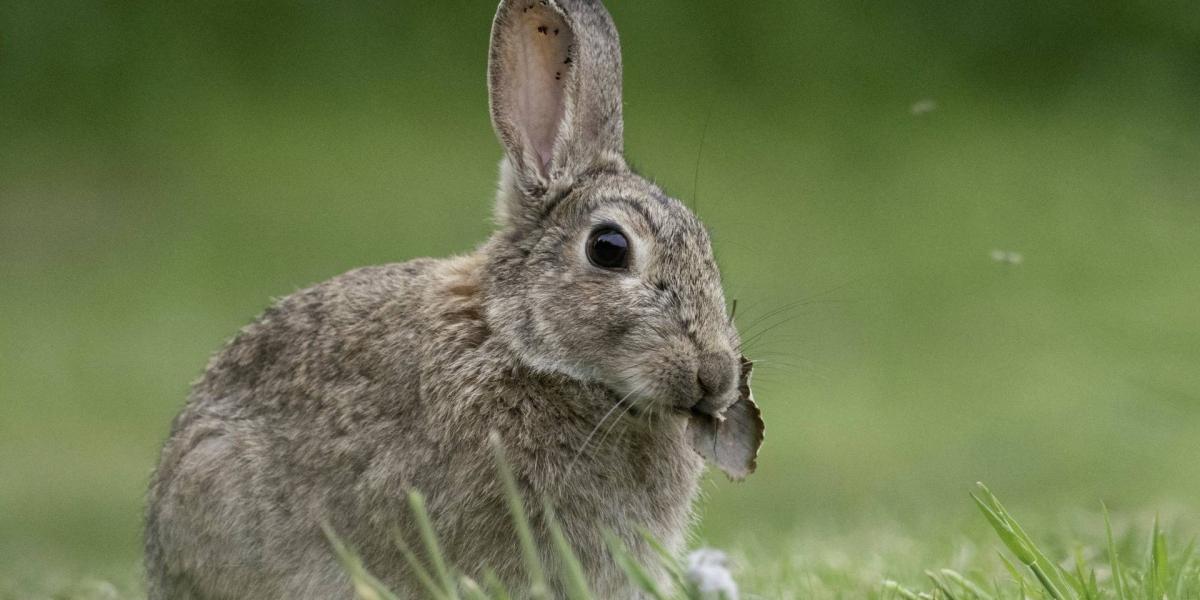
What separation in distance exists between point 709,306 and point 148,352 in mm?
6160

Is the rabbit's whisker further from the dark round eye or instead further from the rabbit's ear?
the rabbit's ear

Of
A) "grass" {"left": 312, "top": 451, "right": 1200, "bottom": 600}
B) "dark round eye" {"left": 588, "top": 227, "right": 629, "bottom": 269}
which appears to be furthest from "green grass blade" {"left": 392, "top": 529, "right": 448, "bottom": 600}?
"dark round eye" {"left": 588, "top": 227, "right": 629, "bottom": 269}

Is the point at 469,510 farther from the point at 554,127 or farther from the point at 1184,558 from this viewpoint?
the point at 1184,558

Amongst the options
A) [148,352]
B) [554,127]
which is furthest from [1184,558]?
[148,352]

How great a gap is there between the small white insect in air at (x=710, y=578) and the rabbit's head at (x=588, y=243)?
3.18 feet

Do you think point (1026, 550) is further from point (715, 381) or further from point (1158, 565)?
point (715, 381)

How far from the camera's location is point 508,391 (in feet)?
13.5

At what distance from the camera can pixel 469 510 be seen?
3994mm

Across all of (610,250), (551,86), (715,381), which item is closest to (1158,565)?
(715,381)

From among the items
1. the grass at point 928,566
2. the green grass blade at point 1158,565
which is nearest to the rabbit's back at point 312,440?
the grass at point 928,566

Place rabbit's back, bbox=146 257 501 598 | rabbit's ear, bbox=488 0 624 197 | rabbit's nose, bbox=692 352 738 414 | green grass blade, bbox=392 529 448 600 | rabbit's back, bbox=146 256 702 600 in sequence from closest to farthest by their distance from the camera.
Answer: green grass blade, bbox=392 529 448 600 → rabbit's nose, bbox=692 352 738 414 → rabbit's back, bbox=146 256 702 600 → rabbit's back, bbox=146 257 501 598 → rabbit's ear, bbox=488 0 624 197

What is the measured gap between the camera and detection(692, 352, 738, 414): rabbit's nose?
150 inches

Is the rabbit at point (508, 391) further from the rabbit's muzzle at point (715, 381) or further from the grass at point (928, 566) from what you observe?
the grass at point (928, 566)

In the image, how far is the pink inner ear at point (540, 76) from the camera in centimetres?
441
